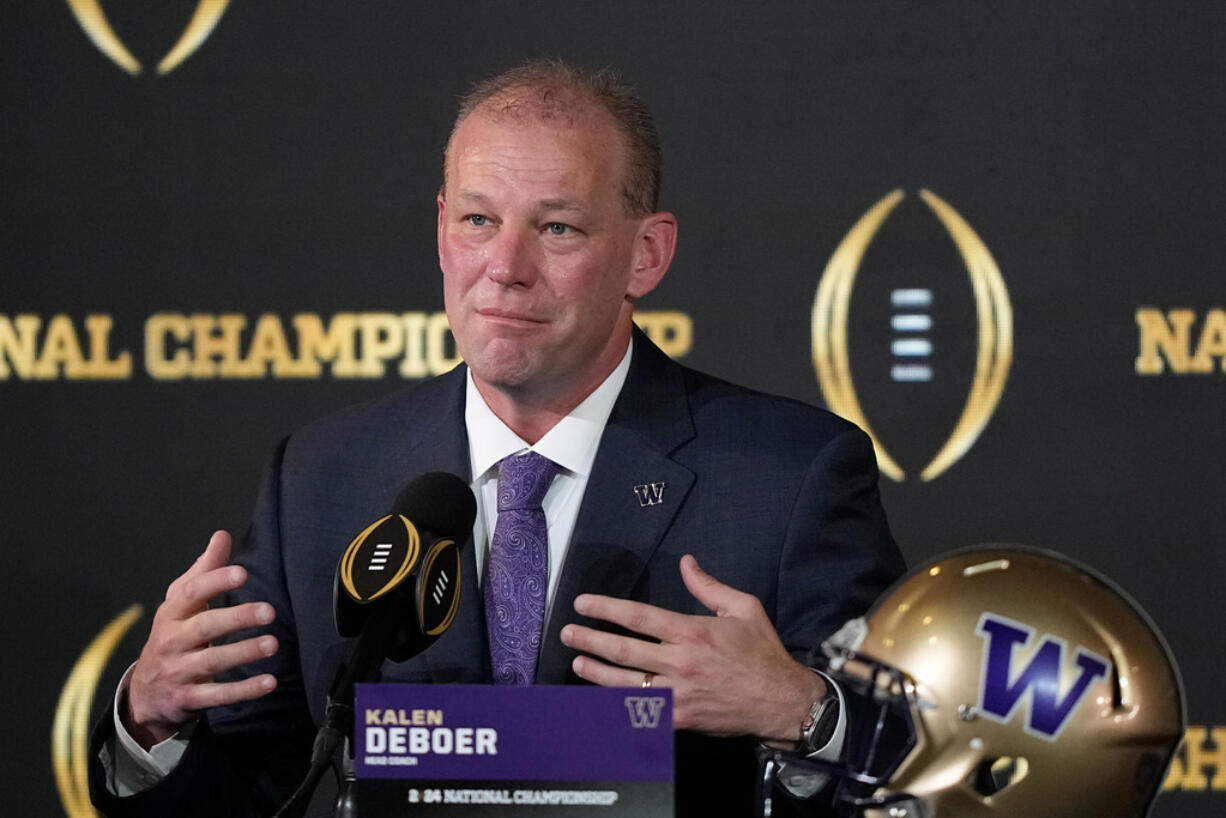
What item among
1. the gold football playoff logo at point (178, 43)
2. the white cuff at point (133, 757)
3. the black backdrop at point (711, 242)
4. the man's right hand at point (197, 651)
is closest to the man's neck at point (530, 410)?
the man's right hand at point (197, 651)

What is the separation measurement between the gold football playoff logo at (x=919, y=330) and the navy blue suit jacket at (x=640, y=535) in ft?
2.00


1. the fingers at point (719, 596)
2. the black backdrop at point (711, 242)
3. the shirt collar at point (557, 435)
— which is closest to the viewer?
the fingers at point (719, 596)

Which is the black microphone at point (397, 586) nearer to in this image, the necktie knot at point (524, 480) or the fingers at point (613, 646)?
the fingers at point (613, 646)

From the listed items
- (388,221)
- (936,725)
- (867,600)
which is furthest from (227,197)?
(936,725)

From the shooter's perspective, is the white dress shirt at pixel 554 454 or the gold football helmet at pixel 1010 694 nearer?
the gold football helmet at pixel 1010 694

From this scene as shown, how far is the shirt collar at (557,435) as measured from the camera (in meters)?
2.14

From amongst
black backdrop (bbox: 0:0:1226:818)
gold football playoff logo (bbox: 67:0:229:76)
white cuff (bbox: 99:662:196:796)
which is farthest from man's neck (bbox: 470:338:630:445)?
gold football playoff logo (bbox: 67:0:229:76)

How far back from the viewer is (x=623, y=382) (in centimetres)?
224

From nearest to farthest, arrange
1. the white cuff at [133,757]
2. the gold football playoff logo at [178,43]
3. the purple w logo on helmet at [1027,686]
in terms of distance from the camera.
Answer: the purple w logo on helmet at [1027,686]
the white cuff at [133,757]
the gold football playoff logo at [178,43]

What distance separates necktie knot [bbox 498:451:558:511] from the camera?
2.10 meters

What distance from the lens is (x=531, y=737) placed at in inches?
57.1

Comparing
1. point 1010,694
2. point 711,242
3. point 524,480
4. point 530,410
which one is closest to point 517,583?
point 524,480

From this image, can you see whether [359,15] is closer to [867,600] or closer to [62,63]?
[62,63]

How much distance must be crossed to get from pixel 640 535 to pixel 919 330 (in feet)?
3.24
